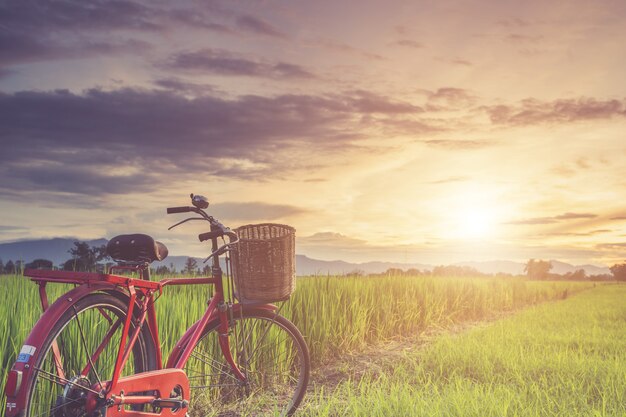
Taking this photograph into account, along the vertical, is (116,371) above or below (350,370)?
above

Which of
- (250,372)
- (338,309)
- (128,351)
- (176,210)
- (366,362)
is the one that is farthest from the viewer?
(338,309)

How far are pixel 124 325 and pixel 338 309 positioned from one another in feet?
16.1

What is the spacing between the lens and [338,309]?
8.30 m

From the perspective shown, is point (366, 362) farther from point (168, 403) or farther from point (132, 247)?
point (132, 247)

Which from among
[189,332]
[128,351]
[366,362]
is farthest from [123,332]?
[366,362]

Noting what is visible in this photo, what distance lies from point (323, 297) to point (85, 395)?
15.5 ft

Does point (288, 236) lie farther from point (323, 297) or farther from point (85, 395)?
point (323, 297)

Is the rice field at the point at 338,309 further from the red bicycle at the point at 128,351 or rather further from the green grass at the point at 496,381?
the green grass at the point at 496,381

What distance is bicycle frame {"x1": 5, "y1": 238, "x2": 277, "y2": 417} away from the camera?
3135 mm

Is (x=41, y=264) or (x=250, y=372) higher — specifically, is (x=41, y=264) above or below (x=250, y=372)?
above

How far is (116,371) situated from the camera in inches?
140

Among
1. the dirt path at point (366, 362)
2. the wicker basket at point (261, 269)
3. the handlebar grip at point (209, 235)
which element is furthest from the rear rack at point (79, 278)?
the dirt path at point (366, 362)

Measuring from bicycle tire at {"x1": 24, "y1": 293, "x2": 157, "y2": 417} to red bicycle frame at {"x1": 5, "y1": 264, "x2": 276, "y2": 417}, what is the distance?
0.14 ft

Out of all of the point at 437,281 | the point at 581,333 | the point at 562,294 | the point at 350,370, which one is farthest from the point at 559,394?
the point at 562,294
